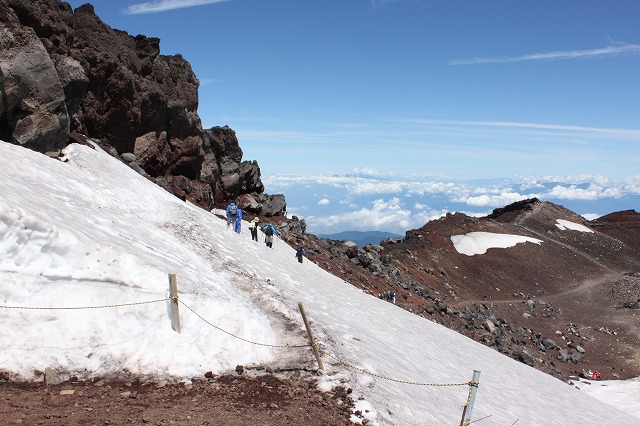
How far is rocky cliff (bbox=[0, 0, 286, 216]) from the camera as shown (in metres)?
20.5

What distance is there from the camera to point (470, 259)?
5569 centimetres

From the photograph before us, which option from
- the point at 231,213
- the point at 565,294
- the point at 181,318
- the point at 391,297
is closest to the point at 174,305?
the point at 181,318

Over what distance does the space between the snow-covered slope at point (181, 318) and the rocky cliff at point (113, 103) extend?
2.91 m

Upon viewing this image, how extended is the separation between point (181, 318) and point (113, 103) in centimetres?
2667

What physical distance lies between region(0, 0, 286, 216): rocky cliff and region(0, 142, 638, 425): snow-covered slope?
2.91m

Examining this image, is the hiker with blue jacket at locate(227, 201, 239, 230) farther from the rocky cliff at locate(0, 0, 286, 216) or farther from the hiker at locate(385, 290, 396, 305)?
the hiker at locate(385, 290, 396, 305)

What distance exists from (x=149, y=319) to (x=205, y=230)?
12491 millimetres

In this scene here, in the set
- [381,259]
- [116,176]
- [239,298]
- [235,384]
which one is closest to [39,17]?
[116,176]

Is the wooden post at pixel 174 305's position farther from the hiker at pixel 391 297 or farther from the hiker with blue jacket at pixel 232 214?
the hiker at pixel 391 297

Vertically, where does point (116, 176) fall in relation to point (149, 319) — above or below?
above

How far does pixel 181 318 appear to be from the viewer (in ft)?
36.7

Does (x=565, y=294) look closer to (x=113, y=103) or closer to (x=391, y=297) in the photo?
(x=391, y=297)

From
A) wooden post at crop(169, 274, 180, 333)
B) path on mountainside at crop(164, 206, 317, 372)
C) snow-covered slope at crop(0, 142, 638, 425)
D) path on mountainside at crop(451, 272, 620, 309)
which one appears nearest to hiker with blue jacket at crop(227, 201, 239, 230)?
path on mountainside at crop(164, 206, 317, 372)

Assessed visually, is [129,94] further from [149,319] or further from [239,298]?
[149,319]
